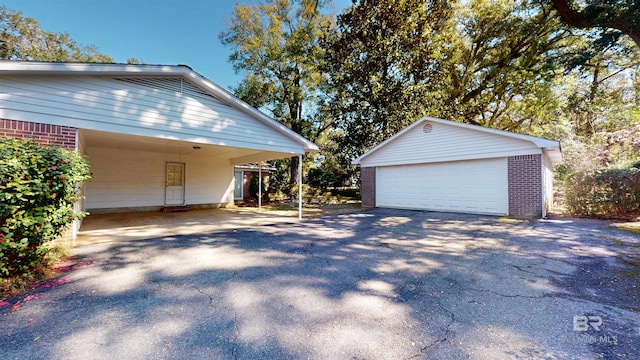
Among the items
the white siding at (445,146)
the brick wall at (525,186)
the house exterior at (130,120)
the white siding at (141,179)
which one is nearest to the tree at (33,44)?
the white siding at (141,179)

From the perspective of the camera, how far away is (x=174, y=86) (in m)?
6.85

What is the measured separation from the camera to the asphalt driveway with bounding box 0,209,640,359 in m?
2.12

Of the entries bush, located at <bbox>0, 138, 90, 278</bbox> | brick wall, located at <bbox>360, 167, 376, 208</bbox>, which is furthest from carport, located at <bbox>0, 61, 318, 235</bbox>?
brick wall, located at <bbox>360, 167, 376, 208</bbox>

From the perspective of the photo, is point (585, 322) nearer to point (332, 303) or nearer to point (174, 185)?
point (332, 303)

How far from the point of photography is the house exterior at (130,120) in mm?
5070

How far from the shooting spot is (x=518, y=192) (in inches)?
338

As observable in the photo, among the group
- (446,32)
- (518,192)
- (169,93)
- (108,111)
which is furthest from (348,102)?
(108,111)

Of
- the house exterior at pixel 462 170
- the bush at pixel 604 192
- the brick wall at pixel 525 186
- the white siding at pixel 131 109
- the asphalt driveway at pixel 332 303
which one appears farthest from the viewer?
the bush at pixel 604 192

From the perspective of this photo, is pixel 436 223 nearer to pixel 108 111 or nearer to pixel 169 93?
pixel 169 93

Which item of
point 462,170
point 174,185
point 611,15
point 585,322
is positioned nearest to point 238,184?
point 174,185

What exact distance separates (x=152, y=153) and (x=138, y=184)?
4.53 ft

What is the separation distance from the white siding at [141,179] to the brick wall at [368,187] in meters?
7.12

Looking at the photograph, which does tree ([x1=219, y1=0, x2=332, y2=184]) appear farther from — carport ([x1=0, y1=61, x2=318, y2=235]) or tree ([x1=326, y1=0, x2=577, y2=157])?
carport ([x1=0, y1=61, x2=318, y2=235])

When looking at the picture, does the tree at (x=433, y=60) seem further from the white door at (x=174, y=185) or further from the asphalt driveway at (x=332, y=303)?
the asphalt driveway at (x=332, y=303)
